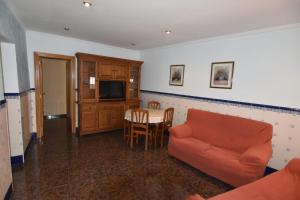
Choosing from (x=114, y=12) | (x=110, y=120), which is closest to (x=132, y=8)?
(x=114, y=12)

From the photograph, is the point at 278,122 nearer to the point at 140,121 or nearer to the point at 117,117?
the point at 140,121

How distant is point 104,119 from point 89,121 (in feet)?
1.30

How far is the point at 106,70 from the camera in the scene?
4.55 m

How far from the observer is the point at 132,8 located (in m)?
2.30

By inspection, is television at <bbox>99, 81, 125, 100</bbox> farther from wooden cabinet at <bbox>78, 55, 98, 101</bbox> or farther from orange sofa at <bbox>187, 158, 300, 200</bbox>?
orange sofa at <bbox>187, 158, 300, 200</bbox>

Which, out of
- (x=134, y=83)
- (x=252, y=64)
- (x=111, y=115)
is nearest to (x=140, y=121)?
(x=111, y=115)

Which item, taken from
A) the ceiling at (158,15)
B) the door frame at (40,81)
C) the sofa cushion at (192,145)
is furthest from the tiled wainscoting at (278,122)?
the door frame at (40,81)

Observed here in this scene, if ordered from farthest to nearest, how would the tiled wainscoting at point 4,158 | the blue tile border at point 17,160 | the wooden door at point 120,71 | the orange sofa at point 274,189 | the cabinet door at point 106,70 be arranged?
the wooden door at point 120,71 < the cabinet door at point 106,70 < the blue tile border at point 17,160 < the tiled wainscoting at point 4,158 < the orange sofa at point 274,189

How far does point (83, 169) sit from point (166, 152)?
1.66m

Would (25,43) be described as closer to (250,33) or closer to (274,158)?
(250,33)

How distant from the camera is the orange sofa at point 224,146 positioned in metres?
2.30

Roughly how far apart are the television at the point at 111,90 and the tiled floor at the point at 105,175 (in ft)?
4.66

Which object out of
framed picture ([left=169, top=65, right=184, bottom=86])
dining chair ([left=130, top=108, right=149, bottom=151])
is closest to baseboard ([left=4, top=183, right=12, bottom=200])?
dining chair ([left=130, top=108, right=149, bottom=151])

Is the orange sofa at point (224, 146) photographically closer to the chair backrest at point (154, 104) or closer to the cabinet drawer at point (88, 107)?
the chair backrest at point (154, 104)
